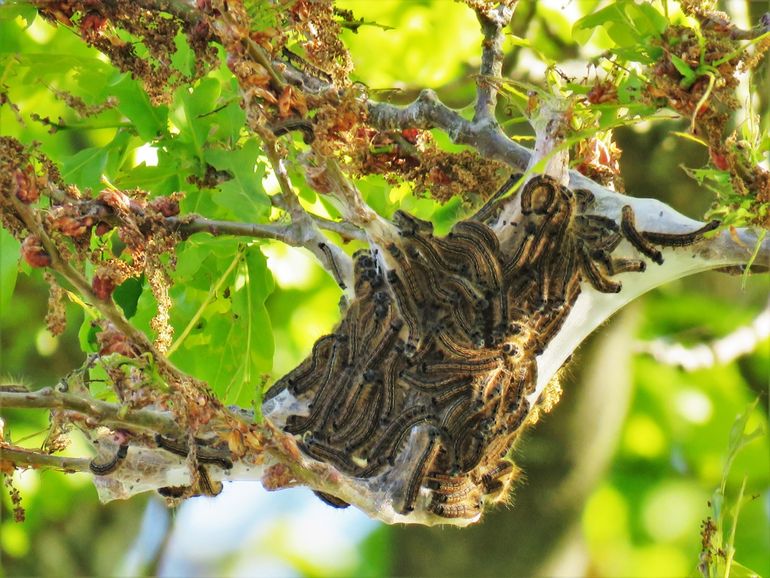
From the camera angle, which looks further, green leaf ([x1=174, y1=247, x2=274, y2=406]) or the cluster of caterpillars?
green leaf ([x1=174, y1=247, x2=274, y2=406])

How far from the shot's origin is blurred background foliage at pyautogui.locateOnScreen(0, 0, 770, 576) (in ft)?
8.42

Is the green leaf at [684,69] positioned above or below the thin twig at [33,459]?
above

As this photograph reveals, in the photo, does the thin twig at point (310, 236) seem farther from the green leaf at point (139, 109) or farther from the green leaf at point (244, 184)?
the green leaf at point (139, 109)

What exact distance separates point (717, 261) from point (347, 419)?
0.85 m

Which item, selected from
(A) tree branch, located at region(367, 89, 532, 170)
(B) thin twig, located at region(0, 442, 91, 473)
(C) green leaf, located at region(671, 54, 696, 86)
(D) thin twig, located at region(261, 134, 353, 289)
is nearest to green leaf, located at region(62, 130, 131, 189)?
(D) thin twig, located at region(261, 134, 353, 289)

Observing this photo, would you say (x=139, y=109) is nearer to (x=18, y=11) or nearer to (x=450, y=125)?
(x=18, y=11)

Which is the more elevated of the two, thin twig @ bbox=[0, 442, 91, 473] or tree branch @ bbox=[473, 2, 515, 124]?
tree branch @ bbox=[473, 2, 515, 124]

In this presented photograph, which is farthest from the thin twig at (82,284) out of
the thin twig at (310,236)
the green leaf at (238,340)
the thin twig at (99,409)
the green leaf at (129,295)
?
the green leaf at (238,340)

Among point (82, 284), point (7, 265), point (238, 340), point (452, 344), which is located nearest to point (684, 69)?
point (452, 344)

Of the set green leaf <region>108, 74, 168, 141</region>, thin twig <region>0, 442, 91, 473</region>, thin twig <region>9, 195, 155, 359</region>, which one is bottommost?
thin twig <region>0, 442, 91, 473</region>

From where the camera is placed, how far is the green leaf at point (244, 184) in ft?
7.72

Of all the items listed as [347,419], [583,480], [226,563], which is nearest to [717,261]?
[347,419]

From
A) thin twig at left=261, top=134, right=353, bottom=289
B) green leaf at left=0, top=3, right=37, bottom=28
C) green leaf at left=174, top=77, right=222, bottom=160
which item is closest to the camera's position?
thin twig at left=261, top=134, right=353, bottom=289

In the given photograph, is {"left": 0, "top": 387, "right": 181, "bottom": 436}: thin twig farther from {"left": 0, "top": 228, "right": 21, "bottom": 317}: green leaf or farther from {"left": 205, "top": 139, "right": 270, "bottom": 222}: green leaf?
{"left": 0, "top": 228, "right": 21, "bottom": 317}: green leaf
